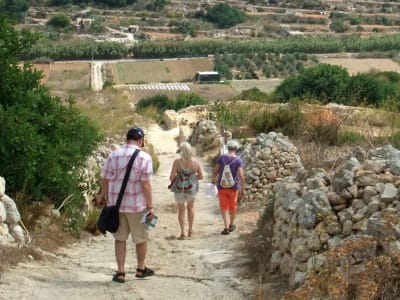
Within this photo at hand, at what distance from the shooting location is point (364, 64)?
71.1 meters

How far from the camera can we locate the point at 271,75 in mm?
68250

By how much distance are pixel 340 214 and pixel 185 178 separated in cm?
333

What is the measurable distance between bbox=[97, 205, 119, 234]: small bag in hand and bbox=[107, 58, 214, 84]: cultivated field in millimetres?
56304

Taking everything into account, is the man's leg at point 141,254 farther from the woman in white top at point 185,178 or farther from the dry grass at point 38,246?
the woman in white top at point 185,178

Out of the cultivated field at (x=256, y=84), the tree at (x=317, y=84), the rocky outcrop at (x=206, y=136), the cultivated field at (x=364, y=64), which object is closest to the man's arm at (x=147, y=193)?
the rocky outcrop at (x=206, y=136)

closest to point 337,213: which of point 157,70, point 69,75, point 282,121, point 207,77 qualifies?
point 282,121

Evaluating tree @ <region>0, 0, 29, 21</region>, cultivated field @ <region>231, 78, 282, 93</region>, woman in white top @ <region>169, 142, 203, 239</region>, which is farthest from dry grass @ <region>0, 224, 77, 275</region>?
tree @ <region>0, 0, 29, 21</region>

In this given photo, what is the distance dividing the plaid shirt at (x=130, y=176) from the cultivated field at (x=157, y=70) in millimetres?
56281

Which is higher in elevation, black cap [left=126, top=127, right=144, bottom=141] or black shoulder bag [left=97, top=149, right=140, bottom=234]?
black cap [left=126, top=127, right=144, bottom=141]

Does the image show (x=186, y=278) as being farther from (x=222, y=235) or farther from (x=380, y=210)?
(x=222, y=235)

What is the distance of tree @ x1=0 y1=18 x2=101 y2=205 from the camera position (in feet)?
26.2

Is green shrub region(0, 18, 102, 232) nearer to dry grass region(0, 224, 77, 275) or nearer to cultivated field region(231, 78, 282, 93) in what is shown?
dry grass region(0, 224, 77, 275)

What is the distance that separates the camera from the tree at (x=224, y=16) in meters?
106

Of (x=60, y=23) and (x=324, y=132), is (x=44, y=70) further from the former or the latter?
(x=60, y=23)
